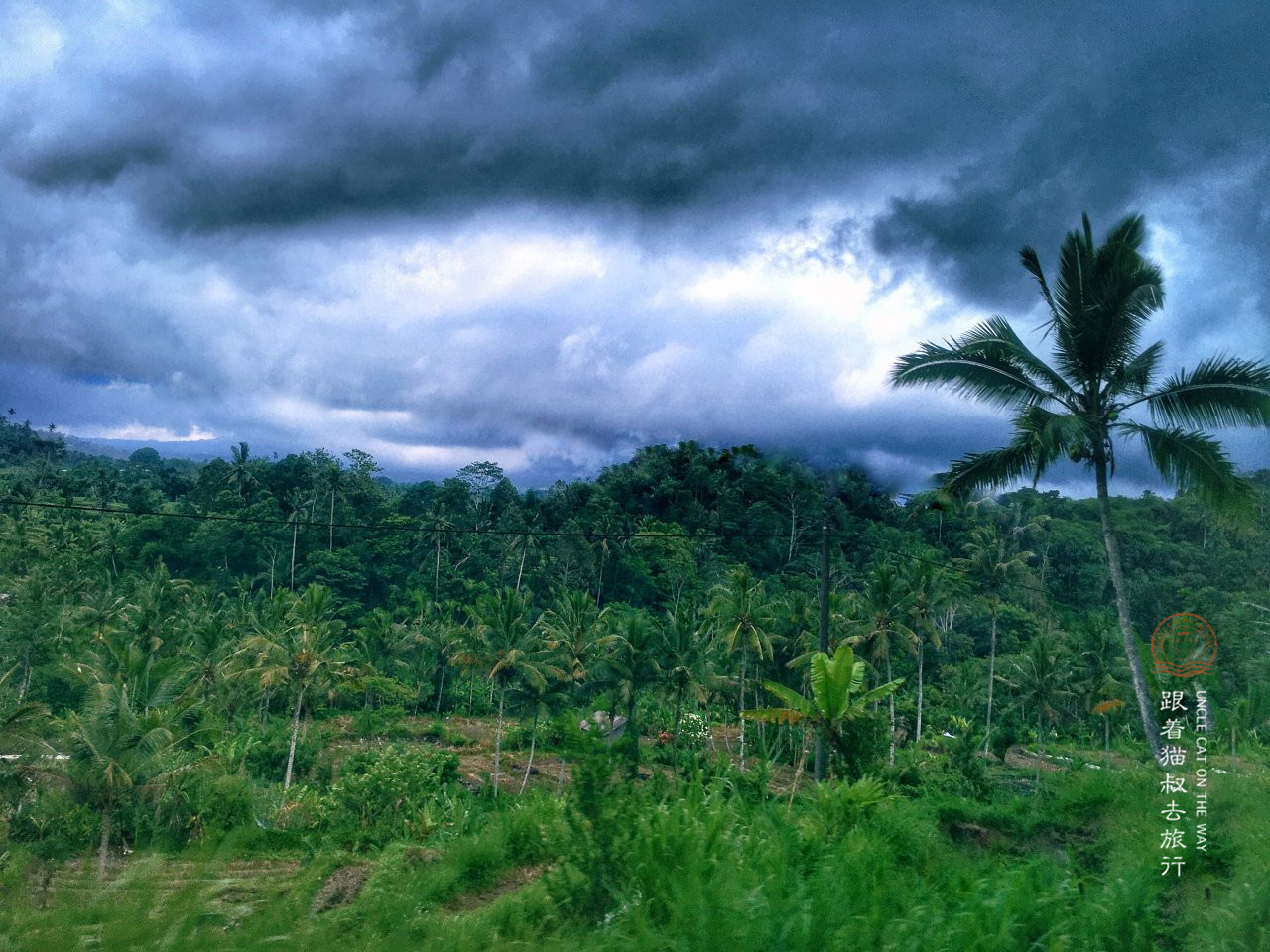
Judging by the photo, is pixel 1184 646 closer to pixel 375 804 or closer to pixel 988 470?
pixel 988 470

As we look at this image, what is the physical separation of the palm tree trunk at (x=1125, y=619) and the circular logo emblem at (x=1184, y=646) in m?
1.97

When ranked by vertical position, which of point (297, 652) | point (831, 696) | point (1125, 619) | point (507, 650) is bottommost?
point (297, 652)

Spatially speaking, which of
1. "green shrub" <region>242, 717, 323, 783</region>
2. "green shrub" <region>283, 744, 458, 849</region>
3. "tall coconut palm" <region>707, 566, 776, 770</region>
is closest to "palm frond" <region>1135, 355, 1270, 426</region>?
"green shrub" <region>283, 744, 458, 849</region>

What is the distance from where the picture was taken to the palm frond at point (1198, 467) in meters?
8.73

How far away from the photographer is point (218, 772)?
24250mm

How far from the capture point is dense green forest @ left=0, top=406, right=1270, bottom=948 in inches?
159

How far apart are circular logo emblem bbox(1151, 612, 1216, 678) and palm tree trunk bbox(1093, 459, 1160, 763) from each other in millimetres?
1973

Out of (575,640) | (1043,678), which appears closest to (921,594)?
(1043,678)

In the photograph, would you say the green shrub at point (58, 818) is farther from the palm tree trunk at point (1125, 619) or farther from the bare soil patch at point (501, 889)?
the palm tree trunk at point (1125, 619)

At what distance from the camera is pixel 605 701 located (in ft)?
147

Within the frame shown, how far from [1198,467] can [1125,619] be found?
176 centimetres

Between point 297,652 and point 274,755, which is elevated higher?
point 297,652

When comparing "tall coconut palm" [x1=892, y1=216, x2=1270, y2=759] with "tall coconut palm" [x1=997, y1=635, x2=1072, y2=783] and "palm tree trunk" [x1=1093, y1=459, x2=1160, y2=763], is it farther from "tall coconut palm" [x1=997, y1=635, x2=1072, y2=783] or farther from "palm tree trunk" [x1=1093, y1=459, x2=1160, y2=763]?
"tall coconut palm" [x1=997, y1=635, x2=1072, y2=783]

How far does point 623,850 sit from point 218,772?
80.1ft
